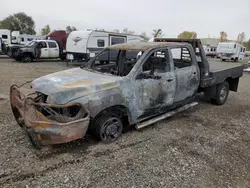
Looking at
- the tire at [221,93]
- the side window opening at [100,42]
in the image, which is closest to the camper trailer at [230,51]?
the side window opening at [100,42]

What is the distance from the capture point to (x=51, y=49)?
1695cm

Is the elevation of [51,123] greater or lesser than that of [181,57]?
lesser

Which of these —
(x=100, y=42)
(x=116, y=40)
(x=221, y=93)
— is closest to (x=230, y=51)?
(x=116, y=40)

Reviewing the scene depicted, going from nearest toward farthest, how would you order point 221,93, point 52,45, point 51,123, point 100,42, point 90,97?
point 51,123 → point 90,97 → point 221,93 → point 100,42 → point 52,45

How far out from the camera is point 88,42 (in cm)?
1459

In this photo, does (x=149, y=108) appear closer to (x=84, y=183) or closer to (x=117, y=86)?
(x=117, y=86)

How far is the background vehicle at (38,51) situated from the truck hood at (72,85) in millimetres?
13716

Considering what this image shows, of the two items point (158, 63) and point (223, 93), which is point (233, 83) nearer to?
point (223, 93)

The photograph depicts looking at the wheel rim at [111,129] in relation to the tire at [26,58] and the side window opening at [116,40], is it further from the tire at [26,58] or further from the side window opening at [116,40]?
the tire at [26,58]

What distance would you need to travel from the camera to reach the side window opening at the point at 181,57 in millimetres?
4943

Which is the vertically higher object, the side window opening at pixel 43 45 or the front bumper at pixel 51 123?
the side window opening at pixel 43 45

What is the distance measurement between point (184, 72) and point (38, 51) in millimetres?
14474

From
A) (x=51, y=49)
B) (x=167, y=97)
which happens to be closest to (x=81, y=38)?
(x=51, y=49)

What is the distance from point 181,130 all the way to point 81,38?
40.1 feet
